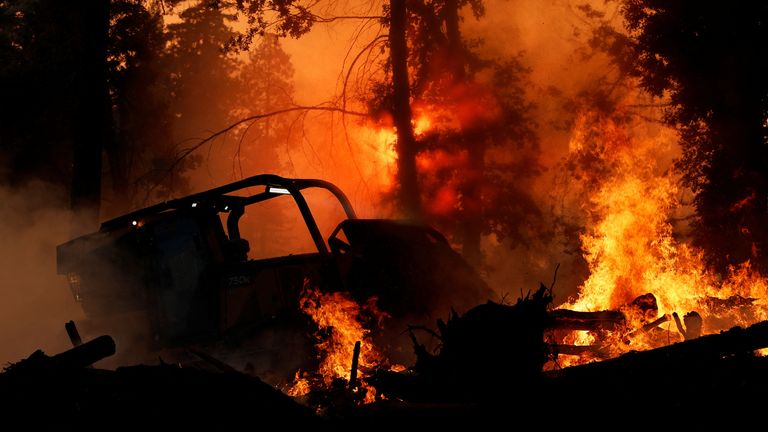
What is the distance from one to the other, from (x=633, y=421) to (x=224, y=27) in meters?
41.3

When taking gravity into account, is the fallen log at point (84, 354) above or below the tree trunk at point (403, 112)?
below

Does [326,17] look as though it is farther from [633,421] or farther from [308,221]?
[633,421]

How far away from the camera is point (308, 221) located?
6.93m

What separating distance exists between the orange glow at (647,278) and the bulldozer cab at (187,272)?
345cm

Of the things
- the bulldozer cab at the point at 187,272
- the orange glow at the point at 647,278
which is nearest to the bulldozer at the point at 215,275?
the bulldozer cab at the point at 187,272

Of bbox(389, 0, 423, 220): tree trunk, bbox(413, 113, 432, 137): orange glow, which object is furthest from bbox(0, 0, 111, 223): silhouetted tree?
bbox(389, 0, 423, 220): tree trunk

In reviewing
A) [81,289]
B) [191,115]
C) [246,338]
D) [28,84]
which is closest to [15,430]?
[246,338]

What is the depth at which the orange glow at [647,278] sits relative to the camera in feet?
25.8

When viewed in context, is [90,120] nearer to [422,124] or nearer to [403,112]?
[403,112]

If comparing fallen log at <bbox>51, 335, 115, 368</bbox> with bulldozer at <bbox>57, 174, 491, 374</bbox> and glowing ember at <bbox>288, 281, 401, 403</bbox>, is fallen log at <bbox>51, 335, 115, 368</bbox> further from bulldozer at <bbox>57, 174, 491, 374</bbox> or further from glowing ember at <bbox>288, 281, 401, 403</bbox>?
glowing ember at <bbox>288, 281, 401, 403</bbox>

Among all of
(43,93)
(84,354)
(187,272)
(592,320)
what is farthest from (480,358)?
(43,93)

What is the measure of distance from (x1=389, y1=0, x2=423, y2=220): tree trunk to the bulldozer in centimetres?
714

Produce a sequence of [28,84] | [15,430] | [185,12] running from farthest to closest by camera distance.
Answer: [185,12], [28,84], [15,430]

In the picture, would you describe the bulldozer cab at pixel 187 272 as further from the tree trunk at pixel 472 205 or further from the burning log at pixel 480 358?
the tree trunk at pixel 472 205
